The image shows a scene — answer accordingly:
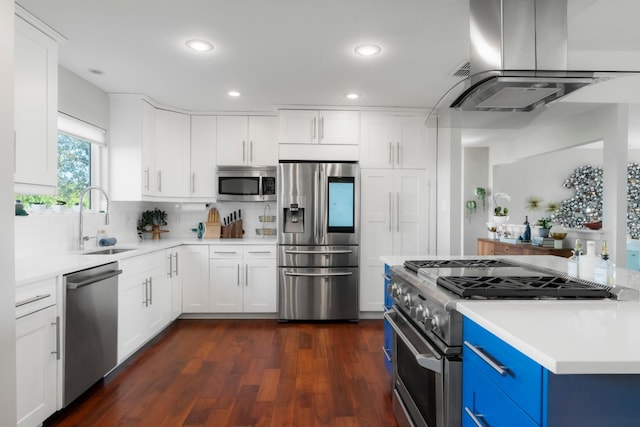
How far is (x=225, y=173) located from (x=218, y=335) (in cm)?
183

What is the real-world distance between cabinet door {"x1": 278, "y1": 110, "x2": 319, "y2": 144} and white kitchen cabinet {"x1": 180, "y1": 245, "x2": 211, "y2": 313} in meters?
1.53

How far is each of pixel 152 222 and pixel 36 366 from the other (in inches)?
102

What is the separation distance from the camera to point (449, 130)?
395cm

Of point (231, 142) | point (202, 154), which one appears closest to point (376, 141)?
point (231, 142)

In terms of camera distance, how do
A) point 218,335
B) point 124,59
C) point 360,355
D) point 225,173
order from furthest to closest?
point 225,173
point 218,335
point 360,355
point 124,59

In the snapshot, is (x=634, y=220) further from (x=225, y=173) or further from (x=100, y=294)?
(x=100, y=294)

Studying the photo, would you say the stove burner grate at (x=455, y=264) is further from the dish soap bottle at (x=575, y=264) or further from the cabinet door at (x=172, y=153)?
the cabinet door at (x=172, y=153)

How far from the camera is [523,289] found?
142cm

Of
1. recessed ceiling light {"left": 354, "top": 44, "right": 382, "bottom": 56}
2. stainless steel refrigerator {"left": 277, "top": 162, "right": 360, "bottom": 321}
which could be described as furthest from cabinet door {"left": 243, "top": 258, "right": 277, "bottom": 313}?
recessed ceiling light {"left": 354, "top": 44, "right": 382, "bottom": 56}

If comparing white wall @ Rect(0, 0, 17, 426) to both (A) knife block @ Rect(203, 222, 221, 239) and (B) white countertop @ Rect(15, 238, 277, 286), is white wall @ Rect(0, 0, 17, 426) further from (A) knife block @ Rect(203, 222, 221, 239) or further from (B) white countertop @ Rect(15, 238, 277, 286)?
(A) knife block @ Rect(203, 222, 221, 239)

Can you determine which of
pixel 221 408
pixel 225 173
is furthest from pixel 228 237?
pixel 221 408

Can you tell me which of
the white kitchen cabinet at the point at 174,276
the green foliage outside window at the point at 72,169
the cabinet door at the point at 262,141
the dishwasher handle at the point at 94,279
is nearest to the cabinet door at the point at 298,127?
the cabinet door at the point at 262,141

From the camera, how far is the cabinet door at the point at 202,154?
428 cm

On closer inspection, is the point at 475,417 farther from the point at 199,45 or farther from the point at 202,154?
the point at 202,154
